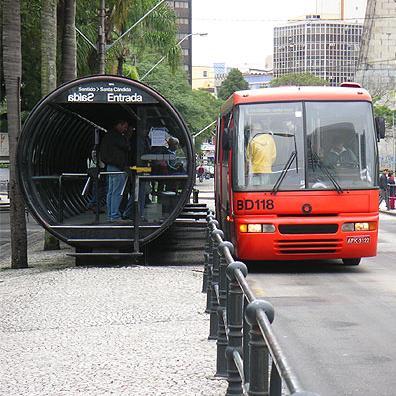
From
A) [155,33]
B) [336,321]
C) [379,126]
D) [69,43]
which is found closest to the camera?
[336,321]

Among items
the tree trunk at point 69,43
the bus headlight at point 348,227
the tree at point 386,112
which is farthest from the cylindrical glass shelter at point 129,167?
the tree at point 386,112

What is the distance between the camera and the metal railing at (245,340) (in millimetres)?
3641

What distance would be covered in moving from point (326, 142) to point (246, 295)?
9334 millimetres

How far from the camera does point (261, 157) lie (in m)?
14.2

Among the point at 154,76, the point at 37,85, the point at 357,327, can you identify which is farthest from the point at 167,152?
the point at 154,76

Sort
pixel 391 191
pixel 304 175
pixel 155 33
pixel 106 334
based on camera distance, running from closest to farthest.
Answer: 1. pixel 106 334
2. pixel 304 175
3. pixel 155 33
4. pixel 391 191

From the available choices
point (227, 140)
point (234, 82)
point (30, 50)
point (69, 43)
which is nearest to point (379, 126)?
point (227, 140)

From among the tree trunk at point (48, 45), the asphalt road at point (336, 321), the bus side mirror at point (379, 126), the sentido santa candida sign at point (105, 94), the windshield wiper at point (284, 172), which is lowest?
the asphalt road at point (336, 321)

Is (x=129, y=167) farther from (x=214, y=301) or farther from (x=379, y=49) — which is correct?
(x=379, y=49)

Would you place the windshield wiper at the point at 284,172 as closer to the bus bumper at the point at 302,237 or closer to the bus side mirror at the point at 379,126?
the bus bumper at the point at 302,237

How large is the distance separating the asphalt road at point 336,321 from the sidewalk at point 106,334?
0.87 m

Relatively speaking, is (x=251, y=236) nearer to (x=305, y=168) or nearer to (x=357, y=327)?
(x=305, y=168)

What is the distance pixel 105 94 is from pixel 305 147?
357 cm

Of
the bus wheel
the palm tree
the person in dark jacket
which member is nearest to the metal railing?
the bus wheel
